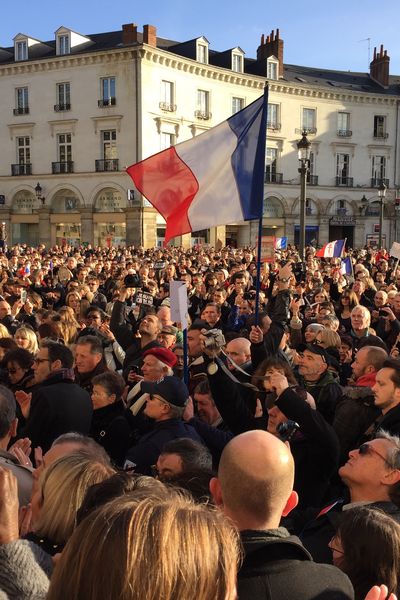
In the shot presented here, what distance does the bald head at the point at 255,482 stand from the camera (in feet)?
6.83

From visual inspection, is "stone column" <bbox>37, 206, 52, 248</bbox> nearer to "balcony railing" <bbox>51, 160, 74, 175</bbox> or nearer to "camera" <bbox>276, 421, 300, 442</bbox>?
"balcony railing" <bbox>51, 160, 74, 175</bbox>

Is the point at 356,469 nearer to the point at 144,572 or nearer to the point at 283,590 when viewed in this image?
the point at 283,590

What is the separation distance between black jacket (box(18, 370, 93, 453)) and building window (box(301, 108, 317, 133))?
44.3m

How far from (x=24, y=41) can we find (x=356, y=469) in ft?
140

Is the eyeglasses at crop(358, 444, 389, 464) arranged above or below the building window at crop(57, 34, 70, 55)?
below

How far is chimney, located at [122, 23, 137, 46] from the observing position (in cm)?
3619

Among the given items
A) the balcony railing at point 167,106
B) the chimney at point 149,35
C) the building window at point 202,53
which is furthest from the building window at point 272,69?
the chimney at point 149,35

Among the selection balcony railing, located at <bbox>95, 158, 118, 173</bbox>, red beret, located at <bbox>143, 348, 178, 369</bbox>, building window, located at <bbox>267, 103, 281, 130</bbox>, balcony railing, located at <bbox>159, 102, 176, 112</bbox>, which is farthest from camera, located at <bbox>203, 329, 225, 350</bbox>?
building window, located at <bbox>267, 103, 281, 130</bbox>

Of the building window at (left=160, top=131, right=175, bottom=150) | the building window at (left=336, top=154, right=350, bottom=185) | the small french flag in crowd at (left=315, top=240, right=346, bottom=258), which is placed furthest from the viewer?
the building window at (left=336, top=154, right=350, bottom=185)

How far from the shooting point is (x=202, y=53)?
40.2 meters

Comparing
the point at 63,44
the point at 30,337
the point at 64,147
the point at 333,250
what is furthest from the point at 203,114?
the point at 30,337

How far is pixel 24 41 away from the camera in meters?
39.4

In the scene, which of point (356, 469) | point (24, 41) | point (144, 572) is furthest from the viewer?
point (24, 41)

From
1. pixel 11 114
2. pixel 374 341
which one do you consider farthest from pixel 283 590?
pixel 11 114
